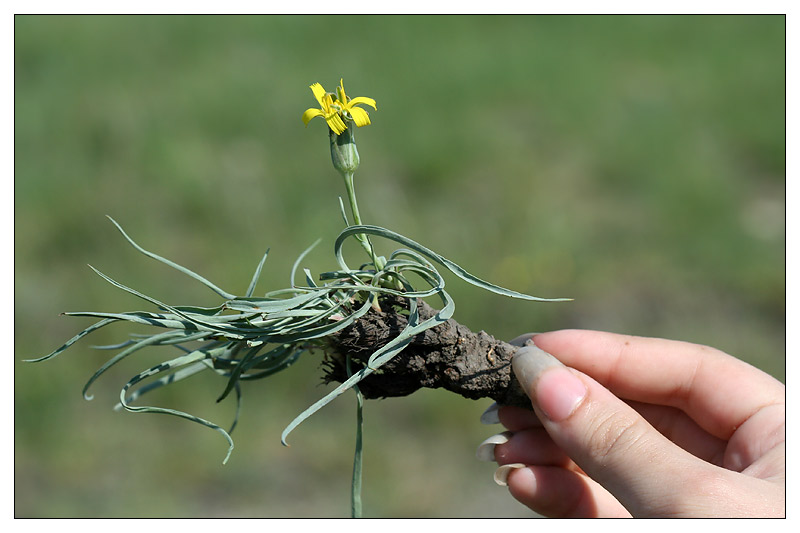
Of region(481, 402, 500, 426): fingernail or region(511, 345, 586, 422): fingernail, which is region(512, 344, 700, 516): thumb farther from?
region(481, 402, 500, 426): fingernail

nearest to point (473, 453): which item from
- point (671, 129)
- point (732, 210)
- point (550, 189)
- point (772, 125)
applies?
point (550, 189)

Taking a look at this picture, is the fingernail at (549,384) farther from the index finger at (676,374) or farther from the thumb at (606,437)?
the index finger at (676,374)

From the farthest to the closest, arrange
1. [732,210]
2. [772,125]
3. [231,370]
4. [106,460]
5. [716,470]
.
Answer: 1. [772,125]
2. [732,210]
3. [106,460]
4. [231,370]
5. [716,470]

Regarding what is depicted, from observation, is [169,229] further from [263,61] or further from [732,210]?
[732,210]

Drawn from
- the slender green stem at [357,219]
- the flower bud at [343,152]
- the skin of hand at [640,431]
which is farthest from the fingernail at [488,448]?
the flower bud at [343,152]

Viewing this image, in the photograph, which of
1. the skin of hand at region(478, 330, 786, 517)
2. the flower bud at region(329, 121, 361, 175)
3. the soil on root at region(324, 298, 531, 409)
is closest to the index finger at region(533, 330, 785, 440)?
the skin of hand at region(478, 330, 786, 517)
